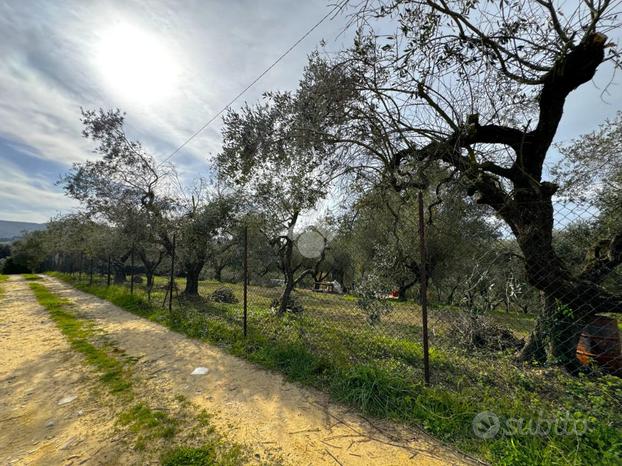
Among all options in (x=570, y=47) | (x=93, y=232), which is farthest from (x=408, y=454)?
(x=93, y=232)

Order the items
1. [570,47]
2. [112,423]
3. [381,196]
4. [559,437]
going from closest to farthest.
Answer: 1. [559,437]
2. [112,423]
3. [570,47]
4. [381,196]

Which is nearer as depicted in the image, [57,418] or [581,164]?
[57,418]

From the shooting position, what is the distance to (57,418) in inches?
118

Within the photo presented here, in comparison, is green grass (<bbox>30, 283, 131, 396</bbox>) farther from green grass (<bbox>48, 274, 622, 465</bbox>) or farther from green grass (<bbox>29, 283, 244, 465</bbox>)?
green grass (<bbox>48, 274, 622, 465</bbox>)

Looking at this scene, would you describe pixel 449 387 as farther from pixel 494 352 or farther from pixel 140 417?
A: pixel 140 417

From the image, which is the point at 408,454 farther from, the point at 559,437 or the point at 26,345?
the point at 26,345

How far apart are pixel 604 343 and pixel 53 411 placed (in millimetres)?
7866

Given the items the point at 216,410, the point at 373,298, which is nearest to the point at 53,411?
the point at 216,410

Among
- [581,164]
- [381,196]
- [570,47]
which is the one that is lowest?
[381,196]

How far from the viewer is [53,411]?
3.16 meters

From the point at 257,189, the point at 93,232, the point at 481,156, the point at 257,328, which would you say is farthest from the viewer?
the point at 93,232

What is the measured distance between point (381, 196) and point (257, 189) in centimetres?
417
